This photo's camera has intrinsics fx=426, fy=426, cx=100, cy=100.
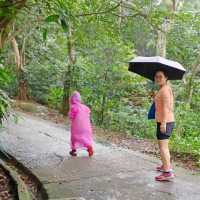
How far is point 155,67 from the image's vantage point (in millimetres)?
6512

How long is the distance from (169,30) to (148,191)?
749 cm

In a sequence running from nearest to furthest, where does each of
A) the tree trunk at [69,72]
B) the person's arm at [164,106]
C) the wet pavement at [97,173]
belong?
1. the wet pavement at [97,173]
2. the person's arm at [164,106]
3. the tree trunk at [69,72]

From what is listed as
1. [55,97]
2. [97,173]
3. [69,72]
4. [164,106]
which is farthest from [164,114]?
[55,97]

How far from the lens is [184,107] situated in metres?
12.1

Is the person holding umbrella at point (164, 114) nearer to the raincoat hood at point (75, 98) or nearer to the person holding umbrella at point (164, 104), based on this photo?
the person holding umbrella at point (164, 104)

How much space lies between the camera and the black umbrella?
21.0ft

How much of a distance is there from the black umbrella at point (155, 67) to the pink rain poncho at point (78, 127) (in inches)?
58.5

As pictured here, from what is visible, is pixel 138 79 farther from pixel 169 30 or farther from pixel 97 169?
pixel 97 169

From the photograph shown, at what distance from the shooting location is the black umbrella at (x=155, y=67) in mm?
6391

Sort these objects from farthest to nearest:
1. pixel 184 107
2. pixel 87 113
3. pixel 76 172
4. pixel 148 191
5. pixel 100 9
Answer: pixel 184 107, pixel 100 9, pixel 87 113, pixel 76 172, pixel 148 191

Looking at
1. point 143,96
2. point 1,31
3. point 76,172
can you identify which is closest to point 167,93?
point 76,172

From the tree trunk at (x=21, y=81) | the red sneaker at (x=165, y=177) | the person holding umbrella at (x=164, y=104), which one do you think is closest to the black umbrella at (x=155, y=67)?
the person holding umbrella at (x=164, y=104)

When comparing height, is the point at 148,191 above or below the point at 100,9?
below

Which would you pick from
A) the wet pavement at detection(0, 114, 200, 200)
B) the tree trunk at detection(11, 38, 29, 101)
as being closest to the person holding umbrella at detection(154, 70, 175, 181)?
the wet pavement at detection(0, 114, 200, 200)
